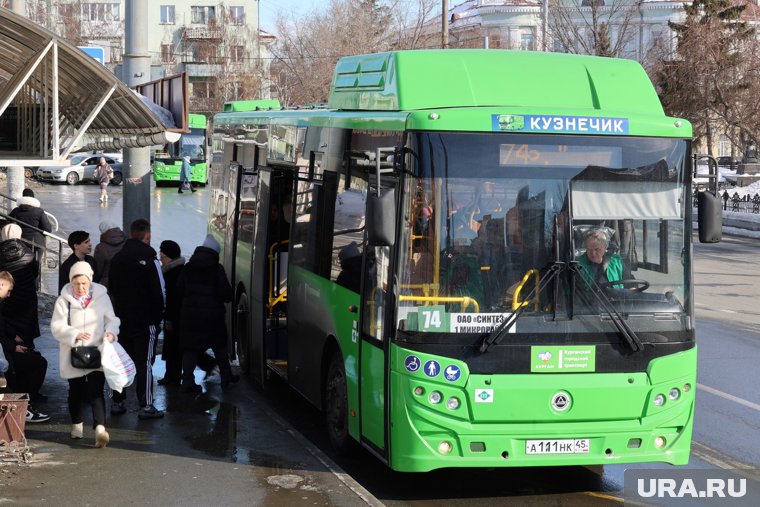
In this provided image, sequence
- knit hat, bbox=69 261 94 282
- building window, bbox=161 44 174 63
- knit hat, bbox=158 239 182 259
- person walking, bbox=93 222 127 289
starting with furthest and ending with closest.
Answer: building window, bbox=161 44 174 63 → person walking, bbox=93 222 127 289 → knit hat, bbox=158 239 182 259 → knit hat, bbox=69 261 94 282

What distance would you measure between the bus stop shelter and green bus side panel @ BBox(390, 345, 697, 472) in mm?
4624

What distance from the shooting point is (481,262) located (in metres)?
7.75

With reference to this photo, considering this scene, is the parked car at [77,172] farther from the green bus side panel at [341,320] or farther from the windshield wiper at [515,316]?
the windshield wiper at [515,316]

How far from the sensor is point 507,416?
7.70 metres

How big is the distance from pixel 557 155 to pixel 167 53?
85.5m

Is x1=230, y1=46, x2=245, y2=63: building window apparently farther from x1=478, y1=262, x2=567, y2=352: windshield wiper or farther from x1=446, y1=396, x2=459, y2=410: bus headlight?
x1=446, y1=396, x2=459, y2=410: bus headlight

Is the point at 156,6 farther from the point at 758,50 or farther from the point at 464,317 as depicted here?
the point at 464,317

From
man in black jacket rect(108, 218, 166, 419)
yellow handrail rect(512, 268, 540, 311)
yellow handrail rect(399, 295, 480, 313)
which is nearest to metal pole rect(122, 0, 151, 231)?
man in black jacket rect(108, 218, 166, 419)

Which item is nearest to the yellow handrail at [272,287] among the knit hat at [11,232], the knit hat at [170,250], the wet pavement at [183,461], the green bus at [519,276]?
the wet pavement at [183,461]

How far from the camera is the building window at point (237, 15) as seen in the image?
87.4 meters

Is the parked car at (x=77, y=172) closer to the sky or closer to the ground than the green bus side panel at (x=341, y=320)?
closer to the sky

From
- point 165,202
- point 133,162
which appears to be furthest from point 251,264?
point 165,202

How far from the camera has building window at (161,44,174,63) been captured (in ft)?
293

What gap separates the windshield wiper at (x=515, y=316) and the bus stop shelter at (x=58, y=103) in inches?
190
